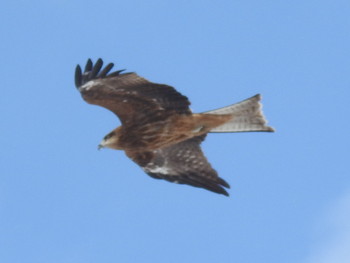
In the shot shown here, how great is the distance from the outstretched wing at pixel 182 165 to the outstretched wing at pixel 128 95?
828 mm

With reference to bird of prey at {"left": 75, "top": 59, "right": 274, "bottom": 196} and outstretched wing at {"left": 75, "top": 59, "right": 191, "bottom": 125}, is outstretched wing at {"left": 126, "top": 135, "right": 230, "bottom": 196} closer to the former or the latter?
bird of prey at {"left": 75, "top": 59, "right": 274, "bottom": 196}

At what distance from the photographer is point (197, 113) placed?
21297 mm

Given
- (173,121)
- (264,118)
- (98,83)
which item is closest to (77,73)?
(98,83)

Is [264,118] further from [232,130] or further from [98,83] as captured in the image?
[98,83]

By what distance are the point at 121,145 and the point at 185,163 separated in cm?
135

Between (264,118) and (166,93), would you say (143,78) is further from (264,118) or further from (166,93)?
(264,118)

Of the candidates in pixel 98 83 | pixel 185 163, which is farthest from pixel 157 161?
pixel 98 83

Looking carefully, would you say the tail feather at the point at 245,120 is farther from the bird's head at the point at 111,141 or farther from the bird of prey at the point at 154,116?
the bird's head at the point at 111,141

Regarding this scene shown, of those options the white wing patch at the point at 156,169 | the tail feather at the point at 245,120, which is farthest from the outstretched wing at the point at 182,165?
the tail feather at the point at 245,120

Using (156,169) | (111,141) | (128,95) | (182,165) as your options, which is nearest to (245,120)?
(182,165)

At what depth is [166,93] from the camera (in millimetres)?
21078

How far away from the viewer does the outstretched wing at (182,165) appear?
21688mm

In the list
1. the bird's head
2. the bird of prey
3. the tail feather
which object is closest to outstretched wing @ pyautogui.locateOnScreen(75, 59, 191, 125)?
the bird of prey

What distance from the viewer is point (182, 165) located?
72.6 ft
